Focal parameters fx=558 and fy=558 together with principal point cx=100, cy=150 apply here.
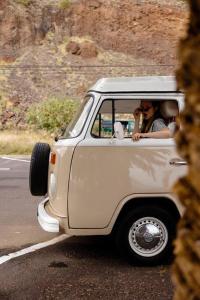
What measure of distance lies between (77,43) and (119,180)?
71.3m

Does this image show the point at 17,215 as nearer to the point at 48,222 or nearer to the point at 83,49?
the point at 48,222

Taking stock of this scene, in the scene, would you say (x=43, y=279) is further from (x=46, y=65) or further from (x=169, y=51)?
(x=169, y=51)

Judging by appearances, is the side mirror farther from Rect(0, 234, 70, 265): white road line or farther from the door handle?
Rect(0, 234, 70, 265): white road line

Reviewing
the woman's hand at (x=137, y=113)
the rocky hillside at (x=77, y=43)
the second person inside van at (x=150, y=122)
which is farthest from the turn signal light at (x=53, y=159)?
the rocky hillside at (x=77, y=43)

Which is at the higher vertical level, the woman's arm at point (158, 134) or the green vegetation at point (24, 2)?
the green vegetation at point (24, 2)

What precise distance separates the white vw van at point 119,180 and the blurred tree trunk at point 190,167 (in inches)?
159

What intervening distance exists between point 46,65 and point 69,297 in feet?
221

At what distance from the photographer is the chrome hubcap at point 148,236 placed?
5.90m

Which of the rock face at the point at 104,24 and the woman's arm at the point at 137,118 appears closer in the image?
the woman's arm at the point at 137,118

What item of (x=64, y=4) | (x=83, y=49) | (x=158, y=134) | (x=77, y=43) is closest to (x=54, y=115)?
(x=83, y=49)

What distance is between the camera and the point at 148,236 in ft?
19.4

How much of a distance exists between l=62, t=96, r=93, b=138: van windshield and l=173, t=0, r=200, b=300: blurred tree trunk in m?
4.29

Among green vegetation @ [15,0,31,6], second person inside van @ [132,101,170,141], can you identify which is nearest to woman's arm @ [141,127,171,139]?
second person inside van @ [132,101,170,141]

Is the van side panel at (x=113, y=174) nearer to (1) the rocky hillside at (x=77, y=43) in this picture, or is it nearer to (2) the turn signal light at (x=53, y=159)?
(2) the turn signal light at (x=53, y=159)
